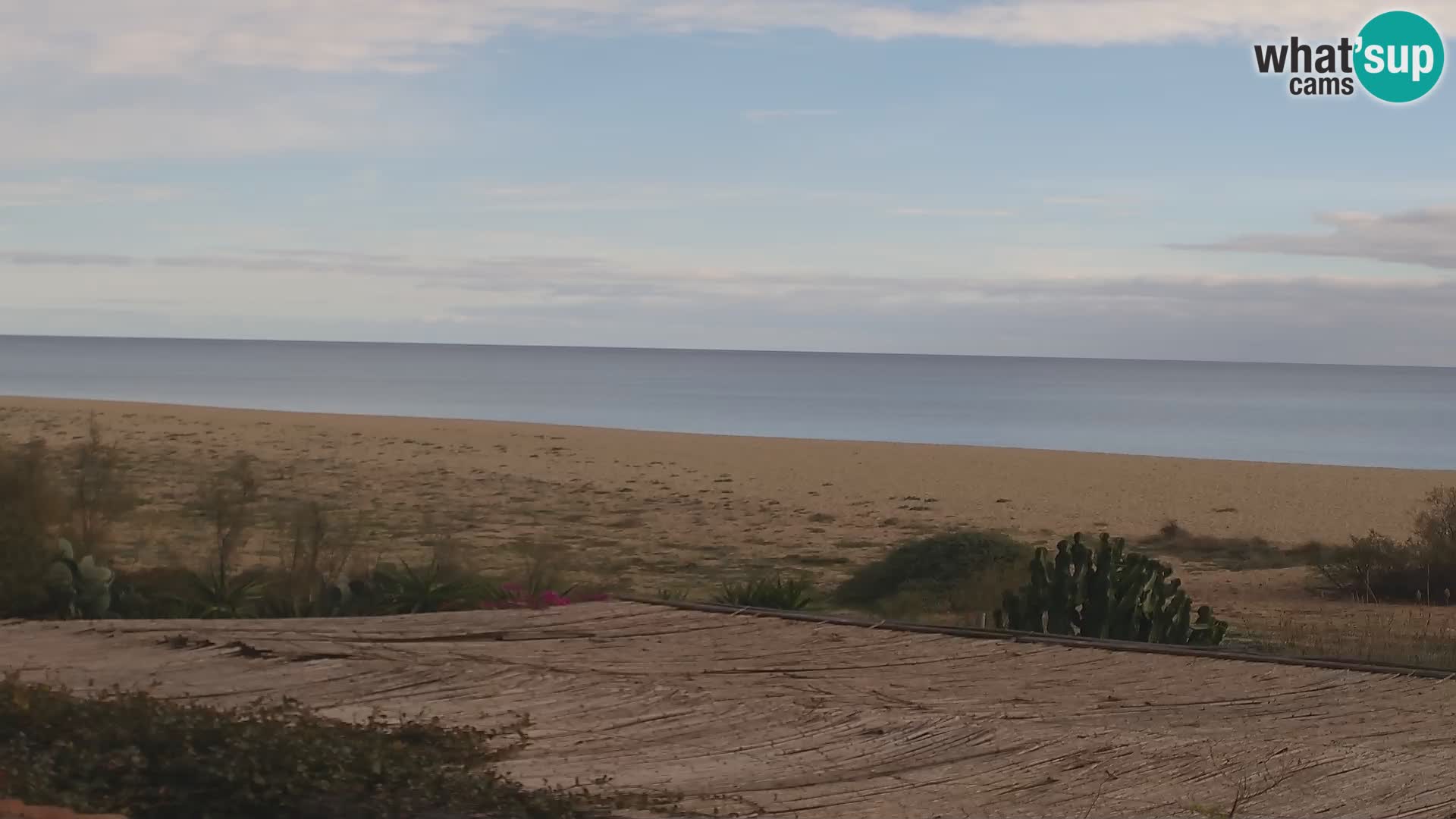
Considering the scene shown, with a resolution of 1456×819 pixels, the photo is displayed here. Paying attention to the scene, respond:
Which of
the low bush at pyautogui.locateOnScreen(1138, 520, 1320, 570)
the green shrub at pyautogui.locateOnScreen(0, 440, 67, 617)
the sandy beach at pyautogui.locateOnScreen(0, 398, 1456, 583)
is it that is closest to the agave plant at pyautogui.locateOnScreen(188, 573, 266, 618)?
the green shrub at pyautogui.locateOnScreen(0, 440, 67, 617)

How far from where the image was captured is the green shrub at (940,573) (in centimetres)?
1380

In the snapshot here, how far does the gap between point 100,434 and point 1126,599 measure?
3081 cm

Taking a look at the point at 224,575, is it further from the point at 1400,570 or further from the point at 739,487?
the point at 739,487

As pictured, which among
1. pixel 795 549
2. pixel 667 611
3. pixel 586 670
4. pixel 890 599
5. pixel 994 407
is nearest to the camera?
pixel 586 670

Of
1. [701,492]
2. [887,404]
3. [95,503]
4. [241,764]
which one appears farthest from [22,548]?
[887,404]

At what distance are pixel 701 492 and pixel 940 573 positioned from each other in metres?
11.9

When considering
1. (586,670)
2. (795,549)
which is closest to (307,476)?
(795,549)

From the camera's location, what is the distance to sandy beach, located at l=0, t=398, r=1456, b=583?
18.7 meters

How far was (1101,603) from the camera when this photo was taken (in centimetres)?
1000

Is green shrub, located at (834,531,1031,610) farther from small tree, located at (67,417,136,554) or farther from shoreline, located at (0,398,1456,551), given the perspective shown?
small tree, located at (67,417,136,554)

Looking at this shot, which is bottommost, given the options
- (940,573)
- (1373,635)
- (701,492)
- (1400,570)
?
(1373,635)

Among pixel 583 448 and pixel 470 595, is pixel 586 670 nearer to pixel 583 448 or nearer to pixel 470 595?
pixel 470 595

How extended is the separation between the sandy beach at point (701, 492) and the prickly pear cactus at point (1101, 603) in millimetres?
6454

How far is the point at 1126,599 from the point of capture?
9977 millimetres
